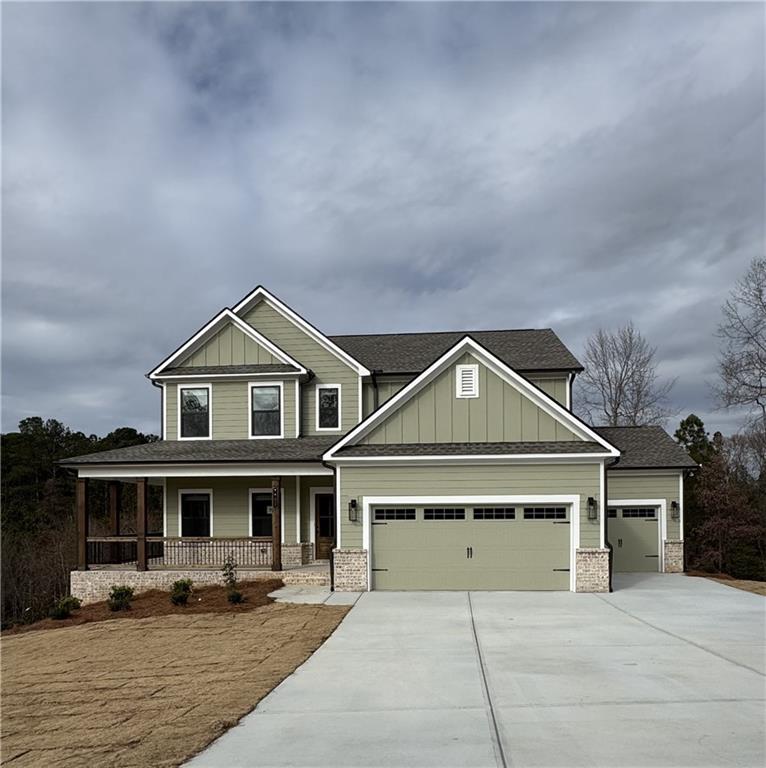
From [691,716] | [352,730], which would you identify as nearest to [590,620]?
[691,716]

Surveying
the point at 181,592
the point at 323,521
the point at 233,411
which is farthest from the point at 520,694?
the point at 233,411

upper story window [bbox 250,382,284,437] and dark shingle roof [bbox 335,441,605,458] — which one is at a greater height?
upper story window [bbox 250,382,284,437]

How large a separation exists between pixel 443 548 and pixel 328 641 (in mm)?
6424

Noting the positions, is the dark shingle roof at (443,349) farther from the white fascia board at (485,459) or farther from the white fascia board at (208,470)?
the white fascia board at (485,459)

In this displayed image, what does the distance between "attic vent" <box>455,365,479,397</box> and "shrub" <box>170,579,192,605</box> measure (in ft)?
26.2

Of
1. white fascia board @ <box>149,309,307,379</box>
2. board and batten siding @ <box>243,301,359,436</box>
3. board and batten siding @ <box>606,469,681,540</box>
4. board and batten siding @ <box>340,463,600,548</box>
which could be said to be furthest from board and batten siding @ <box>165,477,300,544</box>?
board and batten siding @ <box>606,469,681,540</box>

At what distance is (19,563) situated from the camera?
33031mm

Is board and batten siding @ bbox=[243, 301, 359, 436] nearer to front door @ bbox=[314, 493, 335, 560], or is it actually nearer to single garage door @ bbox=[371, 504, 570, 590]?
front door @ bbox=[314, 493, 335, 560]

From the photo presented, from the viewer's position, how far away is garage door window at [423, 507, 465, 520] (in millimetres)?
18766

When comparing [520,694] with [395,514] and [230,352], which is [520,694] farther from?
[230,352]

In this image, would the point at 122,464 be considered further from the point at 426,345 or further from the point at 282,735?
the point at 282,735

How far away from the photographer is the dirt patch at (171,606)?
17.1 m

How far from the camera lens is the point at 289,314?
24781mm

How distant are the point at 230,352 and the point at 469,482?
9509 mm
